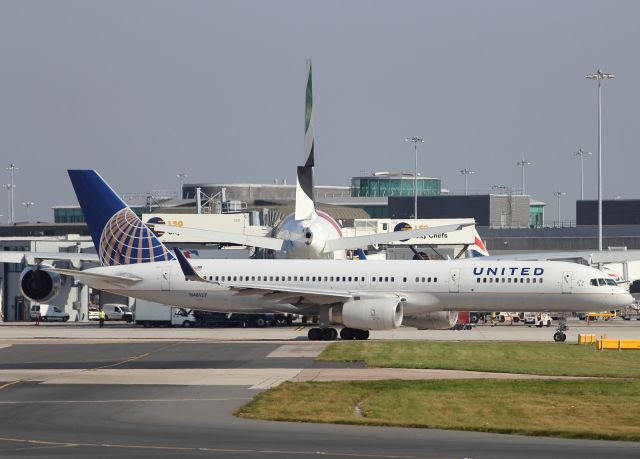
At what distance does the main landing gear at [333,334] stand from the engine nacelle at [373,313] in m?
1.32

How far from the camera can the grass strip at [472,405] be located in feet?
88.6

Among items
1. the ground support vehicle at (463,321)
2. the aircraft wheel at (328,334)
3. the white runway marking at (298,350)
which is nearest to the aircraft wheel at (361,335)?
the aircraft wheel at (328,334)

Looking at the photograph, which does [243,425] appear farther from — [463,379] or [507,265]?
[507,265]

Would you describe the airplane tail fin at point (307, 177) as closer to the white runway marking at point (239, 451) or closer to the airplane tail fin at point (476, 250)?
the airplane tail fin at point (476, 250)

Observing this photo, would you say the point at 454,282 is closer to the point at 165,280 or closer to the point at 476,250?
the point at 165,280

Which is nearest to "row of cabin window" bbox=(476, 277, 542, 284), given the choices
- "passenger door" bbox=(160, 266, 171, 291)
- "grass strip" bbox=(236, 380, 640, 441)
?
"passenger door" bbox=(160, 266, 171, 291)

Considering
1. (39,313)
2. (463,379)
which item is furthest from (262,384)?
(39,313)

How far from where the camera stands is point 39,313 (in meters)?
97.1

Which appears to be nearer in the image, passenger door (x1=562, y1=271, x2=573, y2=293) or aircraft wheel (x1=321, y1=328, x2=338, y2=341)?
passenger door (x1=562, y1=271, x2=573, y2=293)

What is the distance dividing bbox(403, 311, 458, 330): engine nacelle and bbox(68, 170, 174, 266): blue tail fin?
13096mm

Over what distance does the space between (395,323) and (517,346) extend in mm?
7192

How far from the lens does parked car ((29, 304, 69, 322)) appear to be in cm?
9738

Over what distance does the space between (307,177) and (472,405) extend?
6110 cm

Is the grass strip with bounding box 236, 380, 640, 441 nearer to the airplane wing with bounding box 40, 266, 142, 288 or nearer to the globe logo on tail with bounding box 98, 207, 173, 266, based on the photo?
the airplane wing with bounding box 40, 266, 142, 288
